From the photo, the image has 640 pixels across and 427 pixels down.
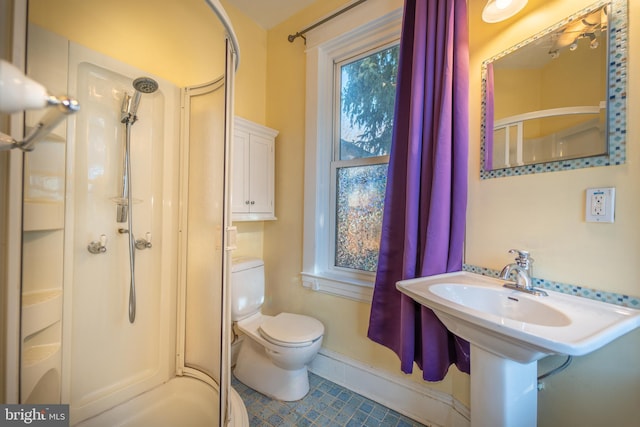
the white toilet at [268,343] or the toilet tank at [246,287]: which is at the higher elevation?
the toilet tank at [246,287]

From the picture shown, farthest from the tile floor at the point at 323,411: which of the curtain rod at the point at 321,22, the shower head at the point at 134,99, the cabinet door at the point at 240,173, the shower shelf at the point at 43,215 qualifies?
the curtain rod at the point at 321,22

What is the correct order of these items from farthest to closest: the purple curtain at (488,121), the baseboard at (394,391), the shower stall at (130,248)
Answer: the baseboard at (394,391), the purple curtain at (488,121), the shower stall at (130,248)

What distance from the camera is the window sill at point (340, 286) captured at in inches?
60.4

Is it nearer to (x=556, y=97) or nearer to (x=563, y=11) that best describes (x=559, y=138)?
(x=556, y=97)

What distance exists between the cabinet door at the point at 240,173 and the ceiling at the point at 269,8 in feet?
3.37

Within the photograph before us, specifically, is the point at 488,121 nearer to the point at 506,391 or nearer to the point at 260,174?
the point at 506,391

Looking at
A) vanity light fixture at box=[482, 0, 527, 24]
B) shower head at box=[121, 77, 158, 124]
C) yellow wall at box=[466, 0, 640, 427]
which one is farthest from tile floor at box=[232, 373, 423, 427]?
vanity light fixture at box=[482, 0, 527, 24]

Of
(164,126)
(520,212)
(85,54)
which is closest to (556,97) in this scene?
(520,212)

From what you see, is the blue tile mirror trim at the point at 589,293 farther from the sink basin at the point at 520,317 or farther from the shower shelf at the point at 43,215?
the shower shelf at the point at 43,215

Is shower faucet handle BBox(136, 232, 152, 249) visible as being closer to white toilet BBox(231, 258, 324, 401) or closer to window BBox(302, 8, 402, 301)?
white toilet BBox(231, 258, 324, 401)

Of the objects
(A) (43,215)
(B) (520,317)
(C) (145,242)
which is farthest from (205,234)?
(B) (520,317)

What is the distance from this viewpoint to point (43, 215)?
0.97m

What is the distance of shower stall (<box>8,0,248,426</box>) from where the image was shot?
1.01 metres

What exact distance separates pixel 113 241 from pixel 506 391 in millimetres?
1837
